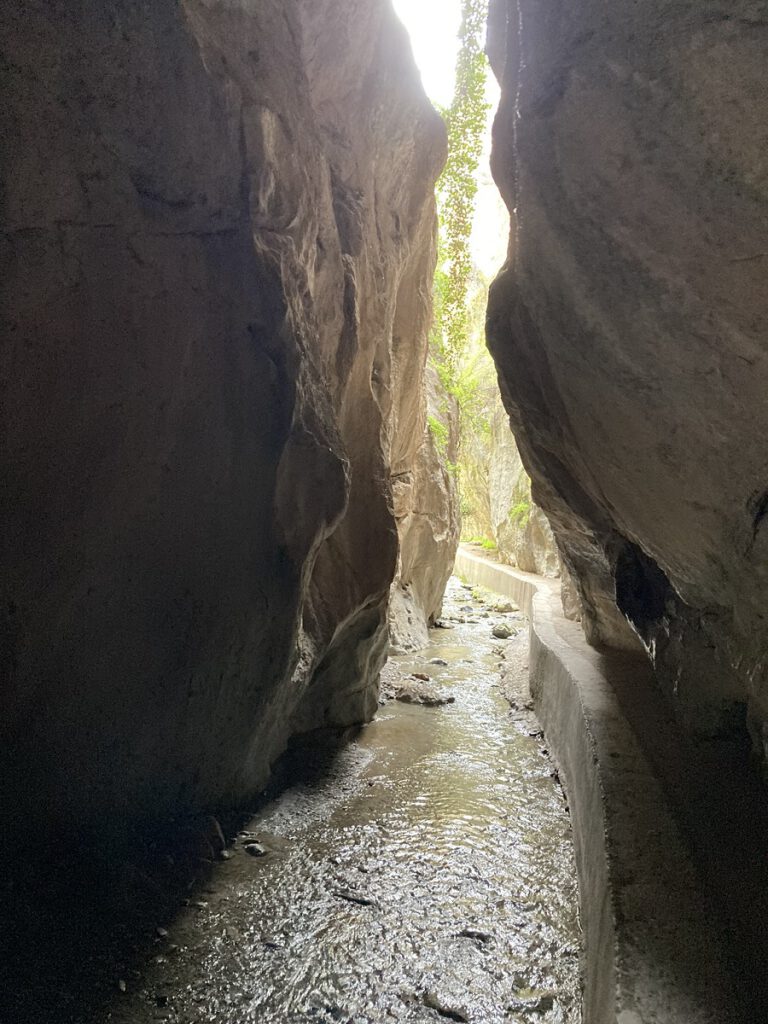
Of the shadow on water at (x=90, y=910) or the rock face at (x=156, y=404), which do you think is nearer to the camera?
the shadow on water at (x=90, y=910)

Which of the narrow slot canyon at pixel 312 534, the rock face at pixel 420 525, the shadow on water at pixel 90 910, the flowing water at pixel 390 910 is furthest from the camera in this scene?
the rock face at pixel 420 525

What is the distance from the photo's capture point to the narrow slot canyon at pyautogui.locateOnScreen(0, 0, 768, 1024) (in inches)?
101

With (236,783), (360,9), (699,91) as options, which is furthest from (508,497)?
(699,91)

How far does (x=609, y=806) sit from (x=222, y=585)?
2721 millimetres

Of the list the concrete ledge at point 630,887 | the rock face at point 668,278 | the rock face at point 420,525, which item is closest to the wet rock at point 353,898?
the concrete ledge at point 630,887

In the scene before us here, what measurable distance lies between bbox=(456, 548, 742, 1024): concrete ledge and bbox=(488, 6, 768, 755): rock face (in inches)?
25.6

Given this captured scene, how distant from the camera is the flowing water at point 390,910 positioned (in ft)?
9.61

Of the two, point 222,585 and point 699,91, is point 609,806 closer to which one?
point 222,585

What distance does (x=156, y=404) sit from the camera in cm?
407

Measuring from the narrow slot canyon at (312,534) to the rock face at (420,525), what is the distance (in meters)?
4.98

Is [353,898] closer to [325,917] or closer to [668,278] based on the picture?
[325,917]

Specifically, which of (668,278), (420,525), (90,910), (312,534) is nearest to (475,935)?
(90,910)

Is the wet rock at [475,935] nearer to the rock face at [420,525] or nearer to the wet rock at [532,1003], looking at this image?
the wet rock at [532,1003]

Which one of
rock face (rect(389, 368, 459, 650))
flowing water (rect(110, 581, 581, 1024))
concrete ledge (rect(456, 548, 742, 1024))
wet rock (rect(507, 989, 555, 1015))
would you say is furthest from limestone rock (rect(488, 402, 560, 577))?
wet rock (rect(507, 989, 555, 1015))
